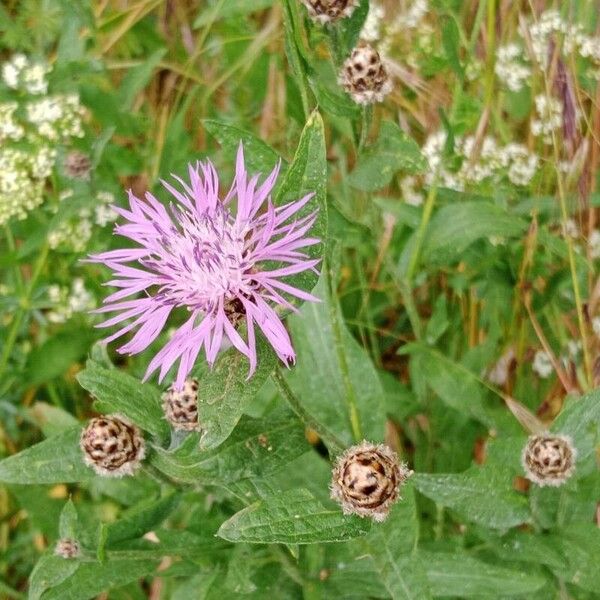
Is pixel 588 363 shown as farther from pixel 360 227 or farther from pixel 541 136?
pixel 541 136

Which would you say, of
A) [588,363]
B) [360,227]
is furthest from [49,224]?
[588,363]

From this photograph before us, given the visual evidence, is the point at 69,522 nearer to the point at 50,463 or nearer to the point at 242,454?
the point at 50,463

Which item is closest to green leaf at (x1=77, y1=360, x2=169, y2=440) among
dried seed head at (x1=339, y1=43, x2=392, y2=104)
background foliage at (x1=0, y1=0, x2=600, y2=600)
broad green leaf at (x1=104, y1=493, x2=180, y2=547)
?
A: background foliage at (x1=0, y1=0, x2=600, y2=600)

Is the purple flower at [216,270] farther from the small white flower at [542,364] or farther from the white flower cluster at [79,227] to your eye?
the small white flower at [542,364]

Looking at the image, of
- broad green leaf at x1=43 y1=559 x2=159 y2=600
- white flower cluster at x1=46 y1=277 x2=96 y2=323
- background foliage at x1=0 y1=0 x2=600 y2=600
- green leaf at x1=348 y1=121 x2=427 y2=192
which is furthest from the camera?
white flower cluster at x1=46 y1=277 x2=96 y2=323

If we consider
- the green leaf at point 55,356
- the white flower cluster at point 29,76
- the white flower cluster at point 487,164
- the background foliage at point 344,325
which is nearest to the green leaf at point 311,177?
the background foliage at point 344,325

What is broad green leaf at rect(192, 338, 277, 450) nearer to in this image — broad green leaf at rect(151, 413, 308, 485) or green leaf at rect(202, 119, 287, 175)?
broad green leaf at rect(151, 413, 308, 485)

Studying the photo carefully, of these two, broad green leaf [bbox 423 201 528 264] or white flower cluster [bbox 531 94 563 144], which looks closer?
broad green leaf [bbox 423 201 528 264]
